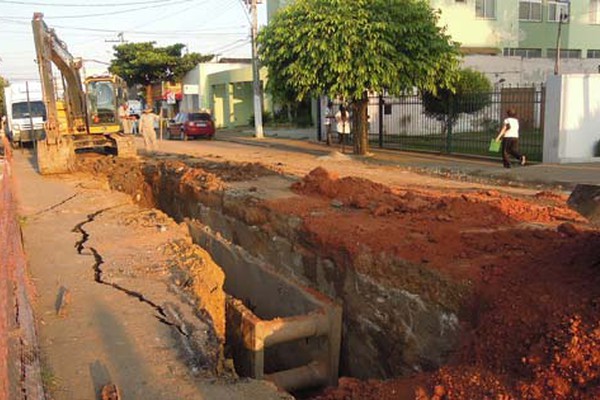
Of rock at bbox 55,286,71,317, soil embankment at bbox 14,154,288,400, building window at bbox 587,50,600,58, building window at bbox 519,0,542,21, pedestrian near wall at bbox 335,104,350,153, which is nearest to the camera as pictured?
soil embankment at bbox 14,154,288,400

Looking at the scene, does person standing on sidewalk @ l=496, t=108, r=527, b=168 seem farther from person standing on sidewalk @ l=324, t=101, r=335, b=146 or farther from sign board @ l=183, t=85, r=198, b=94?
sign board @ l=183, t=85, r=198, b=94

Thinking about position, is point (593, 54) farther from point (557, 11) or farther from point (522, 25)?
point (522, 25)

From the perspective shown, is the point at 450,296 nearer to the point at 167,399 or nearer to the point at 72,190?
the point at 167,399

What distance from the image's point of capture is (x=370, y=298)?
6.57m

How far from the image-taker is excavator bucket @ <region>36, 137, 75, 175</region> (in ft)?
54.2

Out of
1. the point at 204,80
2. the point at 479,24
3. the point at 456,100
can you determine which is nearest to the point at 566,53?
the point at 479,24

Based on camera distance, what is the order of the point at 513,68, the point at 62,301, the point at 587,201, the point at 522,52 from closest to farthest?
the point at 587,201
the point at 62,301
the point at 513,68
the point at 522,52

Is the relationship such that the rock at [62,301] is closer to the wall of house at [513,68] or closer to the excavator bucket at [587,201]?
the excavator bucket at [587,201]

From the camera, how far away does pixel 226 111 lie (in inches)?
1875

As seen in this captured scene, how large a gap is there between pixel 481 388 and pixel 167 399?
2.08 m

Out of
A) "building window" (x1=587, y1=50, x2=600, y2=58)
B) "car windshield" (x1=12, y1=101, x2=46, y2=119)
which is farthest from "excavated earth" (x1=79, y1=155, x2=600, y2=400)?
"building window" (x1=587, y1=50, x2=600, y2=58)

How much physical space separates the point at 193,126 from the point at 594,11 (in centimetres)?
2867

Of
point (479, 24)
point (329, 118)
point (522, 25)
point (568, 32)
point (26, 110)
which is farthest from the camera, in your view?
point (568, 32)

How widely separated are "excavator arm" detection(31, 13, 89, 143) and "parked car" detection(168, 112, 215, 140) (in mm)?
12539
